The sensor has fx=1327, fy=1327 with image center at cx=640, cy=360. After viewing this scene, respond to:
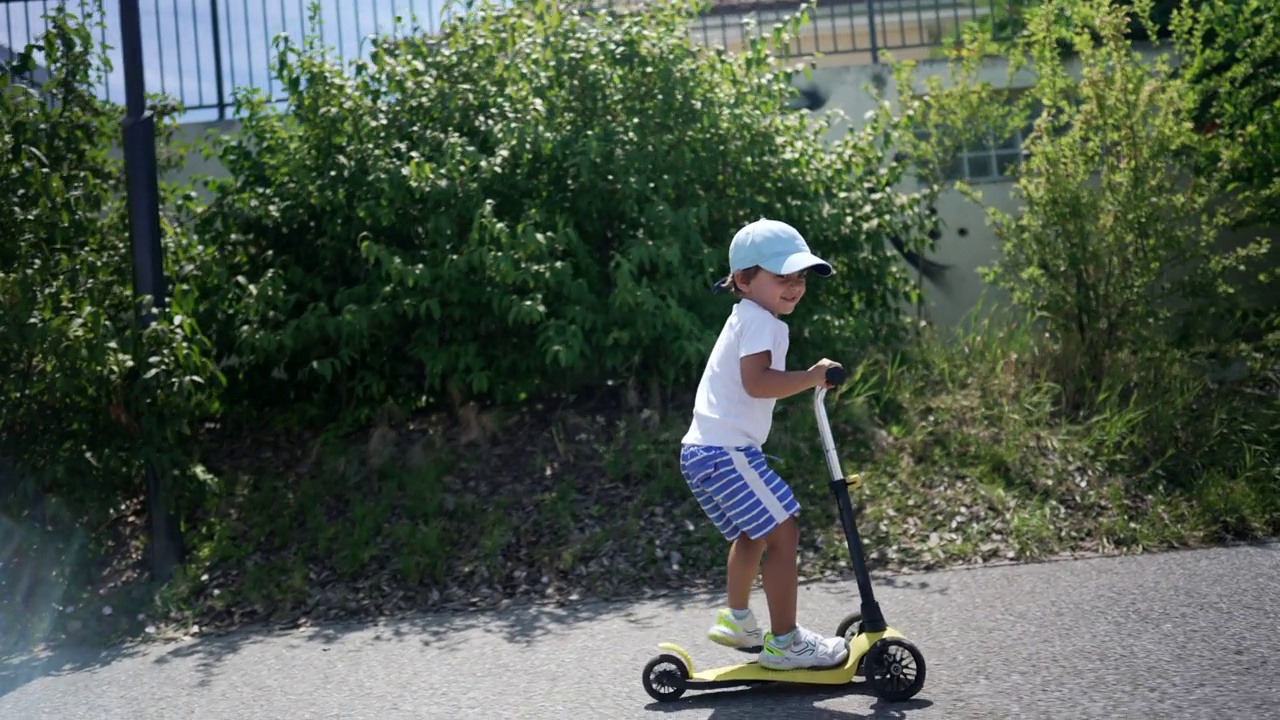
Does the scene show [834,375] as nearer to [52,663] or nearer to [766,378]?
[766,378]

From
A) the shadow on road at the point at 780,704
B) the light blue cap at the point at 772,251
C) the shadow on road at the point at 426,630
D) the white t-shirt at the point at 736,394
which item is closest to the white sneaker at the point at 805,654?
the shadow on road at the point at 780,704

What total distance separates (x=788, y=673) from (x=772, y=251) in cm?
139

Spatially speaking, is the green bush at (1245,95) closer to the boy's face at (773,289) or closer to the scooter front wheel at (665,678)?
the boy's face at (773,289)

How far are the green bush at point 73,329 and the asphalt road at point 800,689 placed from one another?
1234mm

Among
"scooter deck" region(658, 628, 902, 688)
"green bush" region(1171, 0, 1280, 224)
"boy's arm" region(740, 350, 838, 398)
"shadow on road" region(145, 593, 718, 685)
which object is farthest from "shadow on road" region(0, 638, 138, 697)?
"green bush" region(1171, 0, 1280, 224)

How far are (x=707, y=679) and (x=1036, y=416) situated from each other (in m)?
3.82

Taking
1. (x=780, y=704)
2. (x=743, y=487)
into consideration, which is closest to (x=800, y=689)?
(x=780, y=704)

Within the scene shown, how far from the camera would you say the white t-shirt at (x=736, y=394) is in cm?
441

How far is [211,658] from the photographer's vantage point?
223 inches

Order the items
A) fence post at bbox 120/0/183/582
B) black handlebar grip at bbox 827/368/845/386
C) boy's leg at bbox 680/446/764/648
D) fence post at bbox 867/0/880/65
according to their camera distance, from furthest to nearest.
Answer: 1. fence post at bbox 867/0/880/65
2. fence post at bbox 120/0/183/582
3. boy's leg at bbox 680/446/764/648
4. black handlebar grip at bbox 827/368/845/386

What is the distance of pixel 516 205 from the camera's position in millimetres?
7926

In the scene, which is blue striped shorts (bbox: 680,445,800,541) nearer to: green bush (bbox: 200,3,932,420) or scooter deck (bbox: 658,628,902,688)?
scooter deck (bbox: 658,628,902,688)

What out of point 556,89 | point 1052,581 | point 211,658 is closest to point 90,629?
point 211,658

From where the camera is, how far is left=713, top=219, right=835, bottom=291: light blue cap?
438 cm
